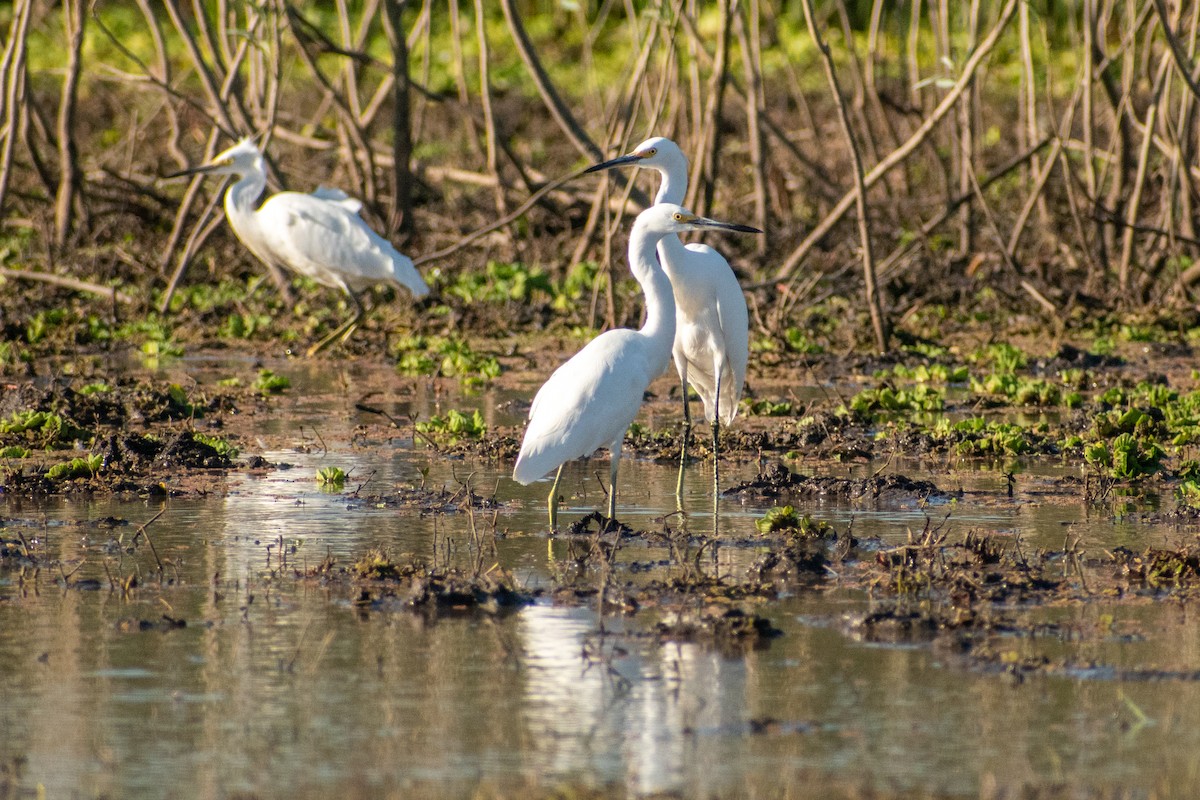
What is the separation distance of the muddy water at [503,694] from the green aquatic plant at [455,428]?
86.7 inches

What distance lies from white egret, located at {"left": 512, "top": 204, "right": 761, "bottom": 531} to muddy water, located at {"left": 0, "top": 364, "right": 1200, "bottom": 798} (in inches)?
16.0

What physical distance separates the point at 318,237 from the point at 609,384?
6111mm

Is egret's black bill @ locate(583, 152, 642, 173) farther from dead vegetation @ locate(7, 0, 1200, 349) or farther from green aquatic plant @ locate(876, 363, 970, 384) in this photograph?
green aquatic plant @ locate(876, 363, 970, 384)

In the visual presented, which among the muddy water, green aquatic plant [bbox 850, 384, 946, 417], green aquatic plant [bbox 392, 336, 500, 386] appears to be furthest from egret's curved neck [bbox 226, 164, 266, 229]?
the muddy water

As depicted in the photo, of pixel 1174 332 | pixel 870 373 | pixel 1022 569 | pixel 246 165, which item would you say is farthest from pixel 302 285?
pixel 1022 569

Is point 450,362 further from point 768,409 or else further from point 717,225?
point 717,225

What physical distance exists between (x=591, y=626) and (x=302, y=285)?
10.2m

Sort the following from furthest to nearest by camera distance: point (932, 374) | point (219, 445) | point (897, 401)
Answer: point (932, 374) → point (897, 401) → point (219, 445)

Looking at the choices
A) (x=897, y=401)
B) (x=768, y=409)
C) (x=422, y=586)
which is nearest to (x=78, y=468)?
(x=422, y=586)

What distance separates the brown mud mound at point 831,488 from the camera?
24.2 ft

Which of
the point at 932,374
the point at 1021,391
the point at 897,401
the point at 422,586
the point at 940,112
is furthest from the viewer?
the point at 940,112

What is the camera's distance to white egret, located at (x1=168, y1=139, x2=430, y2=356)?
484 inches

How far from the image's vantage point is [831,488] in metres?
7.47

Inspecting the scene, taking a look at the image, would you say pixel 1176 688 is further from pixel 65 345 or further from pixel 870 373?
pixel 65 345
